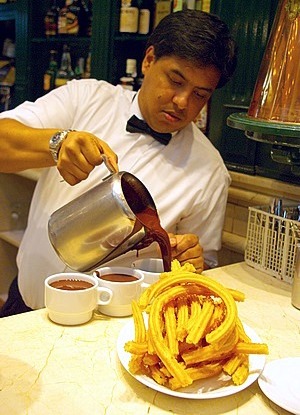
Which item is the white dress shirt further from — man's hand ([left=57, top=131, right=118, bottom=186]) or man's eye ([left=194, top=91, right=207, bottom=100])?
man's hand ([left=57, top=131, right=118, bottom=186])

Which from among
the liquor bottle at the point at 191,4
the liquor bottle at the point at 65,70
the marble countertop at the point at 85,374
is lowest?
the marble countertop at the point at 85,374

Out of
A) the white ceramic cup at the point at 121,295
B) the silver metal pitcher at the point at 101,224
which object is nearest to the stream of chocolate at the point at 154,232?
the silver metal pitcher at the point at 101,224

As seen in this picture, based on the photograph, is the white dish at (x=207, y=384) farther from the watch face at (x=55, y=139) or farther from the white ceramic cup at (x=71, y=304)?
the watch face at (x=55, y=139)

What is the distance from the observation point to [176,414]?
0.88 meters

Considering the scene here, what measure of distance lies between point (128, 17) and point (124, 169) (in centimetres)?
112

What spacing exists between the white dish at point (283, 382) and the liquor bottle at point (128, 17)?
1.93 m

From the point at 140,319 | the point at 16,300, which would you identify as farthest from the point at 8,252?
the point at 140,319

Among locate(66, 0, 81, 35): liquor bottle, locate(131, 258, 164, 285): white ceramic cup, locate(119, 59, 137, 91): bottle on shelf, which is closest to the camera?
locate(131, 258, 164, 285): white ceramic cup

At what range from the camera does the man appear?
156 centimetres

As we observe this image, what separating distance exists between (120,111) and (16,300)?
790mm

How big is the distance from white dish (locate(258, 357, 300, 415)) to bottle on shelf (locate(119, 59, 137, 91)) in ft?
5.89

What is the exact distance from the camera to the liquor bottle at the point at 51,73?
3.15m

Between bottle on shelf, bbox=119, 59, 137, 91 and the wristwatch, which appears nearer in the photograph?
the wristwatch

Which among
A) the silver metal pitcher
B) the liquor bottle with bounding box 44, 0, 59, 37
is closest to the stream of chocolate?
the silver metal pitcher
